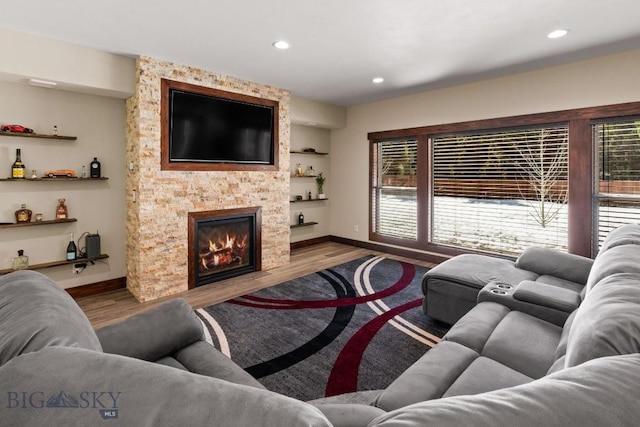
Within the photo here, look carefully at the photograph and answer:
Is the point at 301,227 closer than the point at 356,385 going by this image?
No

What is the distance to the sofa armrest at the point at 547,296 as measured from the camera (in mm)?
2006

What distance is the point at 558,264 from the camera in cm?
285

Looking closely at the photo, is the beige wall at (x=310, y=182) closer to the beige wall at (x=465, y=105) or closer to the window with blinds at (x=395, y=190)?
the beige wall at (x=465, y=105)

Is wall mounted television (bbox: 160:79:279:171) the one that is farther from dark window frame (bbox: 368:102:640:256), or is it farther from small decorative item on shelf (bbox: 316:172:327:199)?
dark window frame (bbox: 368:102:640:256)

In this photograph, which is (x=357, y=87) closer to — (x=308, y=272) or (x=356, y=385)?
(x=308, y=272)

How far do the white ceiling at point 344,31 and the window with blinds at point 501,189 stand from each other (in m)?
0.98

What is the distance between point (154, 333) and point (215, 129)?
10.8 feet

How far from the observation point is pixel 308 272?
488 centimetres

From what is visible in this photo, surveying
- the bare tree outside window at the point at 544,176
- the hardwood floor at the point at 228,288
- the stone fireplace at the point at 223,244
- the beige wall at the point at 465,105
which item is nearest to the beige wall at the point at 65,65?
the stone fireplace at the point at 223,244

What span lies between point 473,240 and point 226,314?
3752mm

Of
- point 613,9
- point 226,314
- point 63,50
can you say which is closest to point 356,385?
point 226,314

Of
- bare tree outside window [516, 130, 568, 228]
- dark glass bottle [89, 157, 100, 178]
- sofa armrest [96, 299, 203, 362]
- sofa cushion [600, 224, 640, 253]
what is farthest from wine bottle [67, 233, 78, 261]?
bare tree outside window [516, 130, 568, 228]

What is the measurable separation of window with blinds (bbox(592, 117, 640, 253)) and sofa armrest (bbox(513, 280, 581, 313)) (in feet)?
8.35

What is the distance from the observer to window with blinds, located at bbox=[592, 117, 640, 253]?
3746mm
